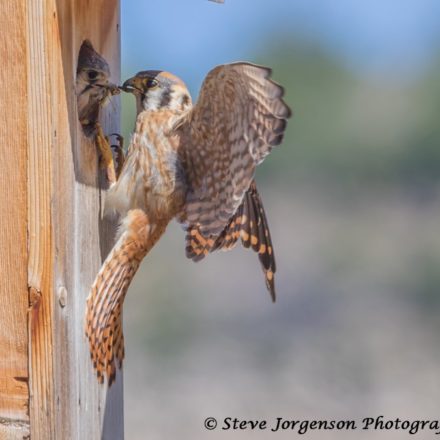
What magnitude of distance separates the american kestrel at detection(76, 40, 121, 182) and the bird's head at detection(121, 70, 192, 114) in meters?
0.22

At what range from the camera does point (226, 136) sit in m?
3.51

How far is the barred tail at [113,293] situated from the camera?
337cm

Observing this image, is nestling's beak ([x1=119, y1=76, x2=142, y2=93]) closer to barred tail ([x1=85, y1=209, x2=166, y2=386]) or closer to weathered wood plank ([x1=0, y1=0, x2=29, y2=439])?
barred tail ([x1=85, y1=209, x2=166, y2=386])

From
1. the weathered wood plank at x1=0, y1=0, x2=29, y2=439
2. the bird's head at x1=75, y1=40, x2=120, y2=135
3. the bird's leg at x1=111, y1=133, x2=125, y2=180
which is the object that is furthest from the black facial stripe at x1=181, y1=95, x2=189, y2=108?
the weathered wood plank at x1=0, y1=0, x2=29, y2=439

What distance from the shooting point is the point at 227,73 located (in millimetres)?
3297

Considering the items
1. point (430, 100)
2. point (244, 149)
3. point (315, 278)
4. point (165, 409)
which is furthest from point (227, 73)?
point (430, 100)

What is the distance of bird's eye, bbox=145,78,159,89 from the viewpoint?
3.93 m

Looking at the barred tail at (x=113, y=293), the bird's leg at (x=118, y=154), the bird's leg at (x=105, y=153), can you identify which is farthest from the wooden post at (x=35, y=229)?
the bird's leg at (x=118, y=154)

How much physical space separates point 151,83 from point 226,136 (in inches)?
20.9

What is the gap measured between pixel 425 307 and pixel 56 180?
8803mm

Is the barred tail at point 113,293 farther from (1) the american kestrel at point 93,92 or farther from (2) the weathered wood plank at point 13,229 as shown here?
(2) the weathered wood plank at point 13,229

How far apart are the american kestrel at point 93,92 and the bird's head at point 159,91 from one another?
217 millimetres

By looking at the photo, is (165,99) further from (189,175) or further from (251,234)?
(251,234)

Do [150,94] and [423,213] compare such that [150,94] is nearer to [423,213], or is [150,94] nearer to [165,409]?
[165,409]
